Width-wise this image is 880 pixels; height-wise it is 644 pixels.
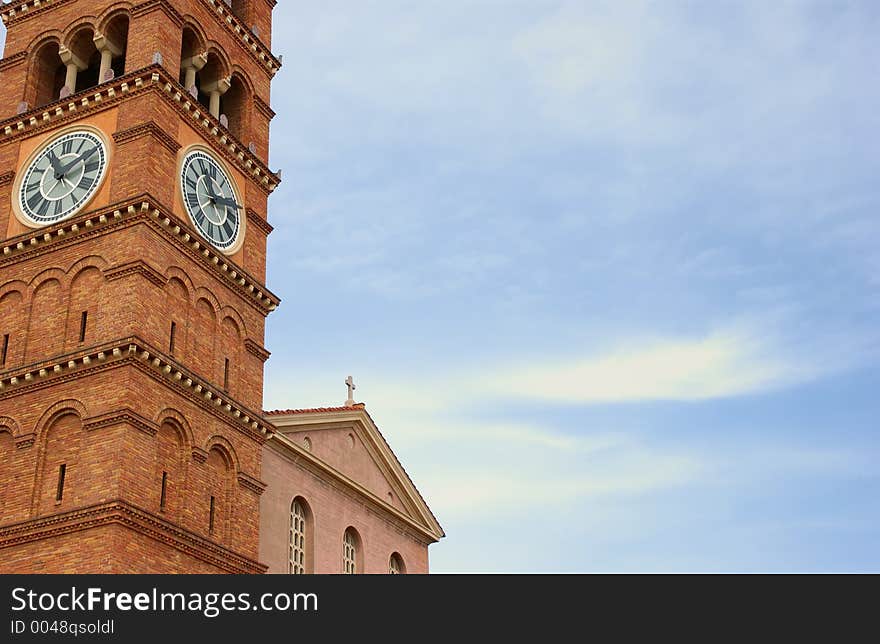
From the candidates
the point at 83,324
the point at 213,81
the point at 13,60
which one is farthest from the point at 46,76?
the point at 83,324

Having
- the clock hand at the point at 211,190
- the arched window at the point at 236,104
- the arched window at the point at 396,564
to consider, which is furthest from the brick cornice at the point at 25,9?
the arched window at the point at 396,564

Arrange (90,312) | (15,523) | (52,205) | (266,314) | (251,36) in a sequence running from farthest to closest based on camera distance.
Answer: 1. (251,36)
2. (266,314)
3. (52,205)
4. (90,312)
5. (15,523)

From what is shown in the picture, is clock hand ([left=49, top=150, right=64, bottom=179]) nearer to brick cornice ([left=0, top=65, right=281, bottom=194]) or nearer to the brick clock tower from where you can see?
the brick clock tower

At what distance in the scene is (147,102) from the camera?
103ft

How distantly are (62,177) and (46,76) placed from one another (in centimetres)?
514

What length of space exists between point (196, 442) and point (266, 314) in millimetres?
5937

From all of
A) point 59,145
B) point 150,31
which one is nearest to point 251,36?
point 150,31

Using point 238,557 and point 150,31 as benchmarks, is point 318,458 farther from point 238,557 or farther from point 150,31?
point 150,31

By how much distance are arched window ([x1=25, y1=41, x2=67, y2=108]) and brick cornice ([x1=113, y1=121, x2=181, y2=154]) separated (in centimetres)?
412

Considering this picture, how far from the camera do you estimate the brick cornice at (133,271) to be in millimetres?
28734

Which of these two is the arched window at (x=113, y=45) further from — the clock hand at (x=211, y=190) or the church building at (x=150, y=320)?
the clock hand at (x=211, y=190)

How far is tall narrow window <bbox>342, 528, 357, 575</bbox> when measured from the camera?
35.9 meters

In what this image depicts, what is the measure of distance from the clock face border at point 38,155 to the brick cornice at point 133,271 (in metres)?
2.49

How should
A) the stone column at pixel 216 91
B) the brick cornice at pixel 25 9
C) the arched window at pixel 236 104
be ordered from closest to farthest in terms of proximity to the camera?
the brick cornice at pixel 25 9
the stone column at pixel 216 91
the arched window at pixel 236 104
